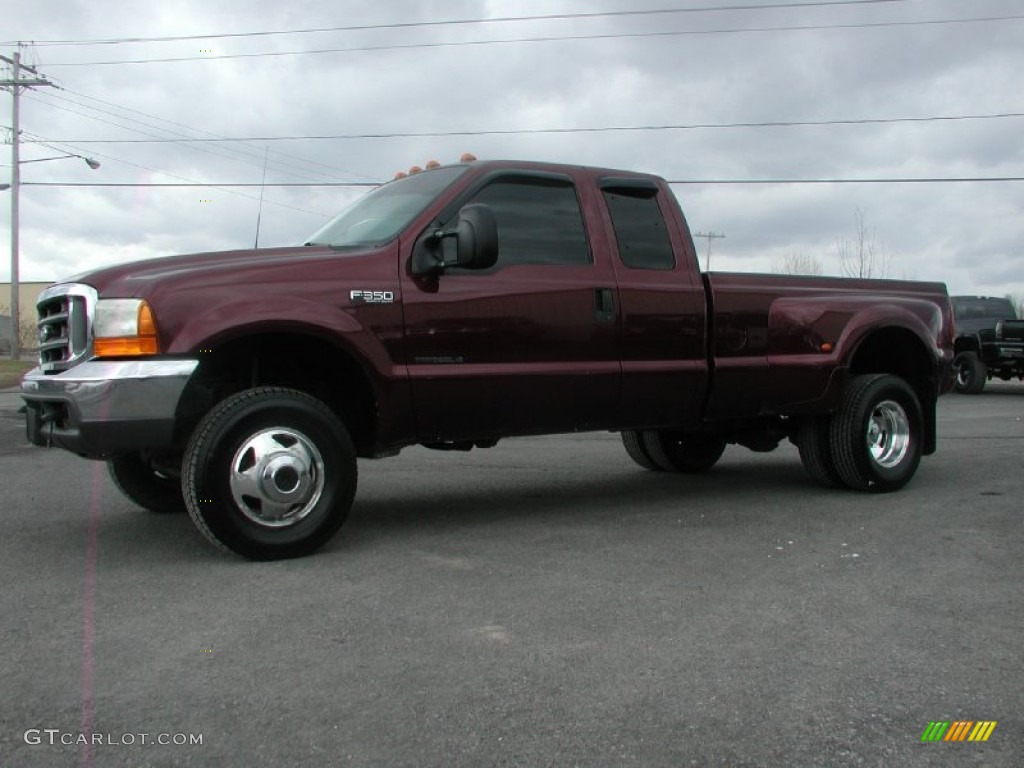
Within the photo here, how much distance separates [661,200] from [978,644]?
3430 millimetres

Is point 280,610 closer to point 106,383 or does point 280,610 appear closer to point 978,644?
point 106,383

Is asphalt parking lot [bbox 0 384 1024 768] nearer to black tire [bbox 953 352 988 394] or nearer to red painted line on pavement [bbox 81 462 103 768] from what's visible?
red painted line on pavement [bbox 81 462 103 768]

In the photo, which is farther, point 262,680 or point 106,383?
point 106,383

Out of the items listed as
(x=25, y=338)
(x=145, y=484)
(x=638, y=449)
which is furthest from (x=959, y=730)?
(x=25, y=338)

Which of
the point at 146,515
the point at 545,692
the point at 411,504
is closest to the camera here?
the point at 545,692

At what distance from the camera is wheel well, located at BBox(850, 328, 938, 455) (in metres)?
6.91

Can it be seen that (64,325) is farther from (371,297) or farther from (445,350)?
(445,350)

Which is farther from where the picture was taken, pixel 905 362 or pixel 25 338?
pixel 25 338

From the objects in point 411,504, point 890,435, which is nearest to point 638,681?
point 411,504

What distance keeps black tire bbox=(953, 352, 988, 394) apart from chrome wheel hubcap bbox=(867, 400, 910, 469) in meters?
13.1

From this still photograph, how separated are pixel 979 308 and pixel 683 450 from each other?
1605 centimetres

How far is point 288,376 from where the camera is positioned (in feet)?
17.0

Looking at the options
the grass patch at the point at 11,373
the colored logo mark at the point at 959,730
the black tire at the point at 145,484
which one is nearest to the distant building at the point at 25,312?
the grass patch at the point at 11,373

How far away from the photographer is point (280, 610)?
12.4 feet
